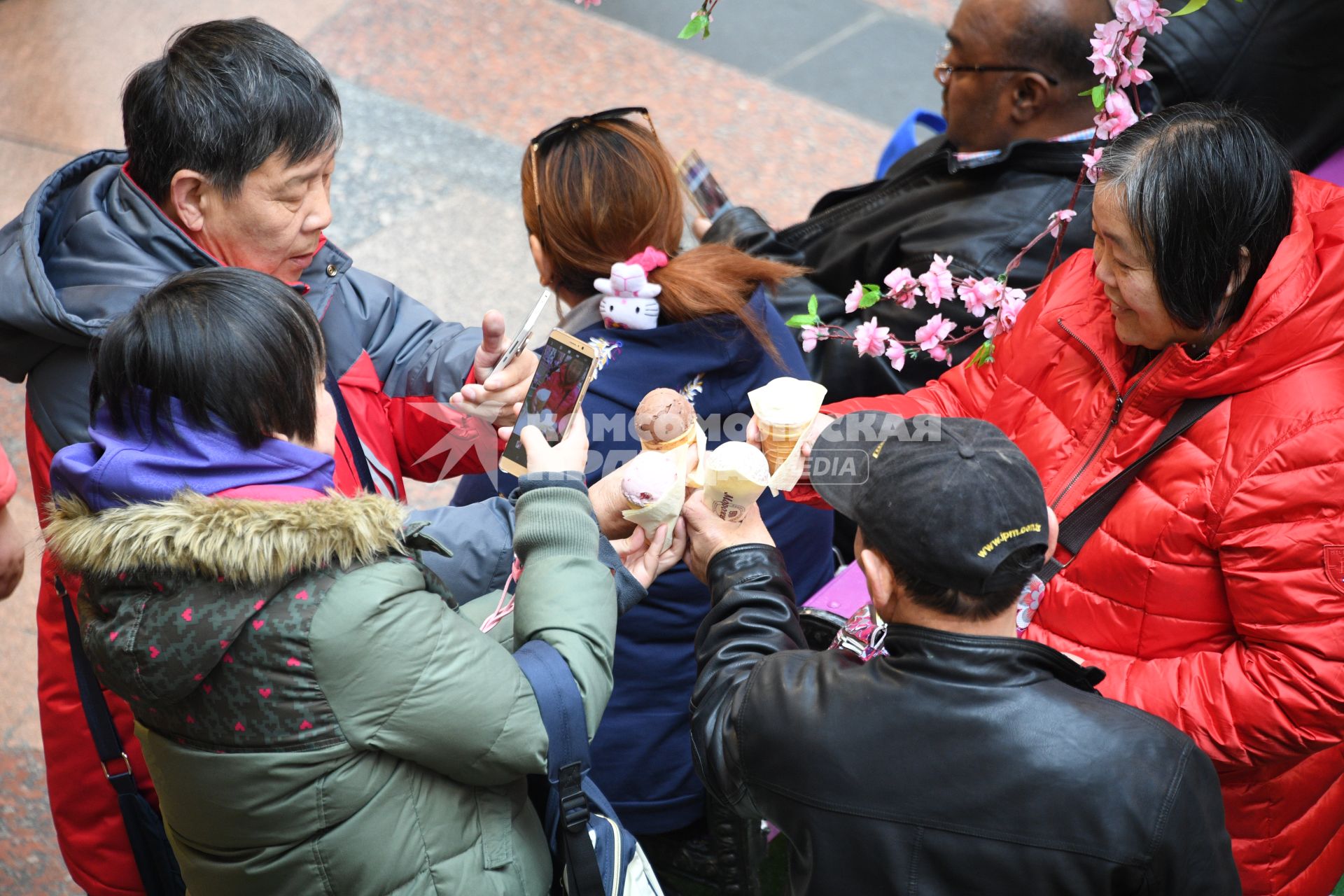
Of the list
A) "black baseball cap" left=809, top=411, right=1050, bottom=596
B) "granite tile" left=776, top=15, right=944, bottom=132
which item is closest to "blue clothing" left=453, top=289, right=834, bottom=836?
"black baseball cap" left=809, top=411, right=1050, bottom=596

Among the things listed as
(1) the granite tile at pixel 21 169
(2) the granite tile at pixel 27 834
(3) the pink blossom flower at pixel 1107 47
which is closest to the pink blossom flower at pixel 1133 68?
(3) the pink blossom flower at pixel 1107 47

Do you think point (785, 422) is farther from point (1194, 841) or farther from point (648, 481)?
point (1194, 841)

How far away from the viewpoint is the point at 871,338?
303 cm

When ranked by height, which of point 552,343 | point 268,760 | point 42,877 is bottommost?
point 42,877

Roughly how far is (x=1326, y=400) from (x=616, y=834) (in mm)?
1434

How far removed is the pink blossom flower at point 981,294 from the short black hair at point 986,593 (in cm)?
128

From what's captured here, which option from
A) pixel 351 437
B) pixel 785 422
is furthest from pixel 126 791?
pixel 785 422

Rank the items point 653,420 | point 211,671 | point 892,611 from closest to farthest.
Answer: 1. point 211,671
2. point 892,611
3. point 653,420

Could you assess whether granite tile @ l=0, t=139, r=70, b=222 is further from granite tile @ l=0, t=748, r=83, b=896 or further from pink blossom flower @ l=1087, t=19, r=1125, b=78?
pink blossom flower @ l=1087, t=19, r=1125, b=78

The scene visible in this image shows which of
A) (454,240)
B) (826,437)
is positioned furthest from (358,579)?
(454,240)

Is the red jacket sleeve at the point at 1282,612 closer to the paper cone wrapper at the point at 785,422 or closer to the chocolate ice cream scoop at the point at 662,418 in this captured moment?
the paper cone wrapper at the point at 785,422

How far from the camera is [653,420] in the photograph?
86.8 inches

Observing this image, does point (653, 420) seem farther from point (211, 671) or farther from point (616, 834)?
point (211, 671)

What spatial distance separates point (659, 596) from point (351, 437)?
755 millimetres
